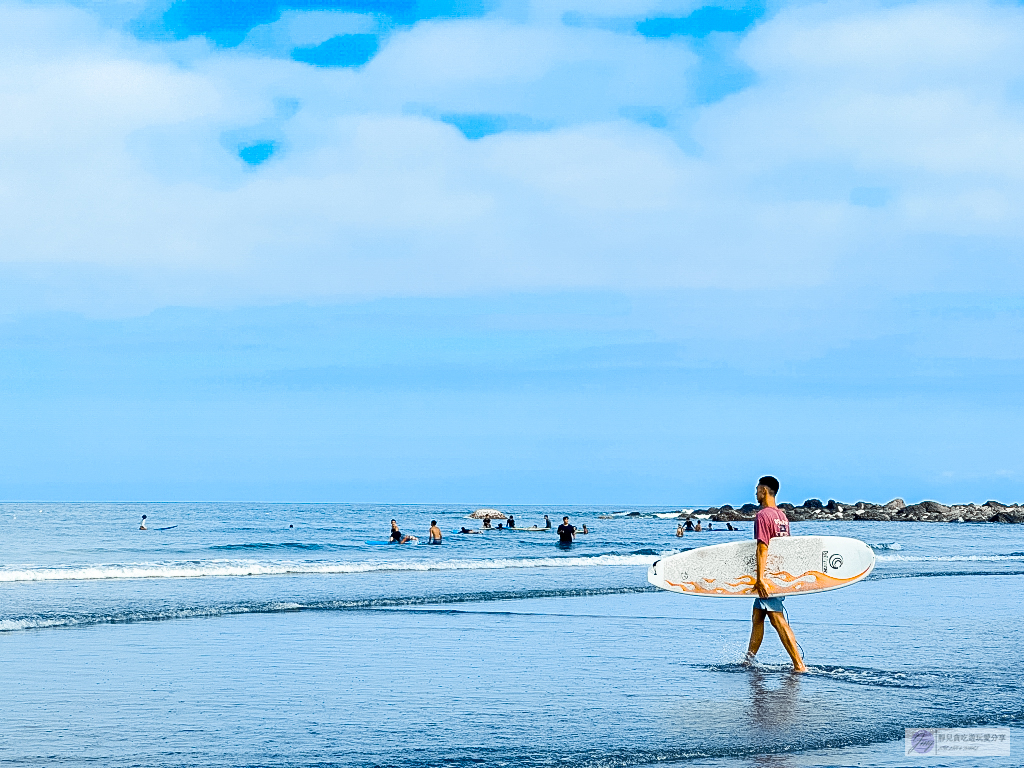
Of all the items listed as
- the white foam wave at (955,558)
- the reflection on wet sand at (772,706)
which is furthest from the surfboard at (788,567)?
the white foam wave at (955,558)

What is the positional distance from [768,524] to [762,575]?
55 centimetres

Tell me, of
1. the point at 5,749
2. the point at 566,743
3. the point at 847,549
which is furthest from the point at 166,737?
the point at 847,549

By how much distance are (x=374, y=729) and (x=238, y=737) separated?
3.53 feet

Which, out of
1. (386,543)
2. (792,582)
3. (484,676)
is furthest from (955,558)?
(484,676)

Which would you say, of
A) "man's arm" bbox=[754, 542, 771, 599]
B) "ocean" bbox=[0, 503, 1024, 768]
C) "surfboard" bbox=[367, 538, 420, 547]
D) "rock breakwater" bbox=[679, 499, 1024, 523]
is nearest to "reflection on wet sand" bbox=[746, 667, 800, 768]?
"ocean" bbox=[0, 503, 1024, 768]

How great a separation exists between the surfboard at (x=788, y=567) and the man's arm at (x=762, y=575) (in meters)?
1.22

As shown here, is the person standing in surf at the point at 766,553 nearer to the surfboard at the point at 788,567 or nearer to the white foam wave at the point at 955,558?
the surfboard at the point at 788,567

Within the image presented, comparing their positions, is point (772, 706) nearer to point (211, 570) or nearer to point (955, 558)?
point (211, 570)

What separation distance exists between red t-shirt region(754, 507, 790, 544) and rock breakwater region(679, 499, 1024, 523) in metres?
89.3

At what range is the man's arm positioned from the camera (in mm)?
11086

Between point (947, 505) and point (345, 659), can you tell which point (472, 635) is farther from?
point (947, 505)

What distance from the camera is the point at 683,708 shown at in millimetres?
9305

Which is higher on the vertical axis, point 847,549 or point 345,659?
point 847,549

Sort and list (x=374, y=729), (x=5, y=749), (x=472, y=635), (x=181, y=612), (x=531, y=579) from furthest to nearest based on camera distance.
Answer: (x=531, y=579) < (x=181, y=612) < (x=472, y=635) < (x=374, y=729) < (x=5, y=749)
